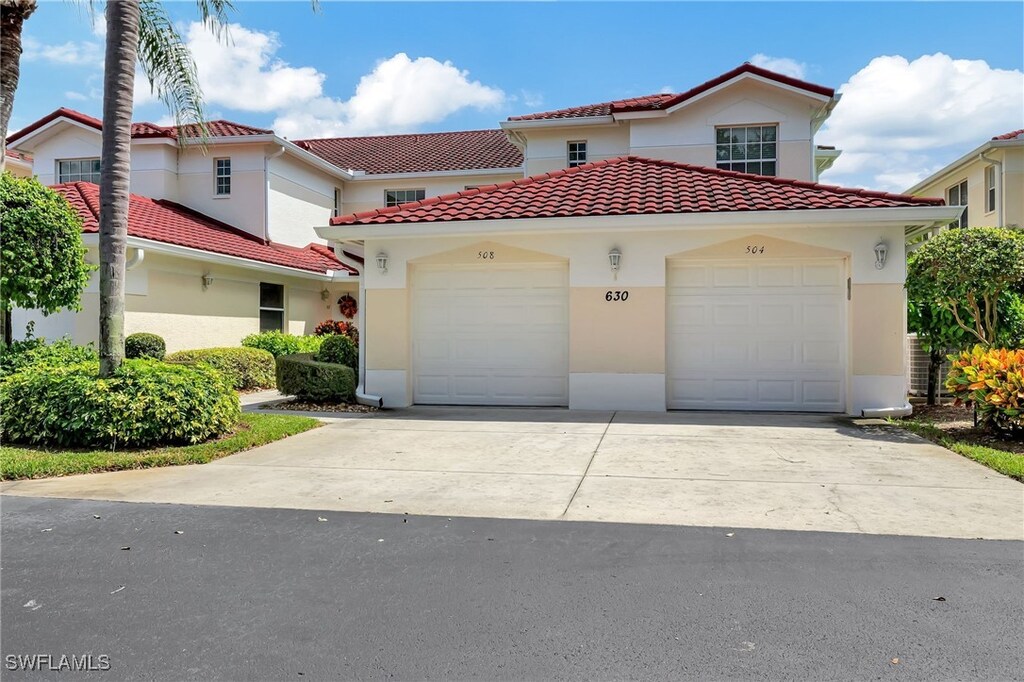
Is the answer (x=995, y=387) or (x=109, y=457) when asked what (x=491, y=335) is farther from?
(x=995, y=387)

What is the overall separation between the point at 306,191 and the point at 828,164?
52.4ft

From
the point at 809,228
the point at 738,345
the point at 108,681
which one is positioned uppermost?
the point at 809,228

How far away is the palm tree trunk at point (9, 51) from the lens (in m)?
9.33

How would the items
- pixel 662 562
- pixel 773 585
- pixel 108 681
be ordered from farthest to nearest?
pixel 662 562
pixel 773 585
pixel 108 681

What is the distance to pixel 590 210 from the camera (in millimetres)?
11500

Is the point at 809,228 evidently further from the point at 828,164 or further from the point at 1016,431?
the point at 828,164

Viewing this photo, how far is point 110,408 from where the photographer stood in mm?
7973

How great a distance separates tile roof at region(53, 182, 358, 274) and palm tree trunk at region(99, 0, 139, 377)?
16.9ft

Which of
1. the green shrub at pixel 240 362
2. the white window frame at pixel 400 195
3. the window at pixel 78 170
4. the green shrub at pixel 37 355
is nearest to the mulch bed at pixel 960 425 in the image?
the green shrub at pixel 37 355

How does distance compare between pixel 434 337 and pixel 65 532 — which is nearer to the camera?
pixel 65 532

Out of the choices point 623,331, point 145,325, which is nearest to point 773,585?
point 623,331

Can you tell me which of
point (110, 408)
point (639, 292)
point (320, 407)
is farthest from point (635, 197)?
point (110, 408)

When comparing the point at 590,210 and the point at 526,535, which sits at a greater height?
the point at 590,210

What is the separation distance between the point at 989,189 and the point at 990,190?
0.21 ft
